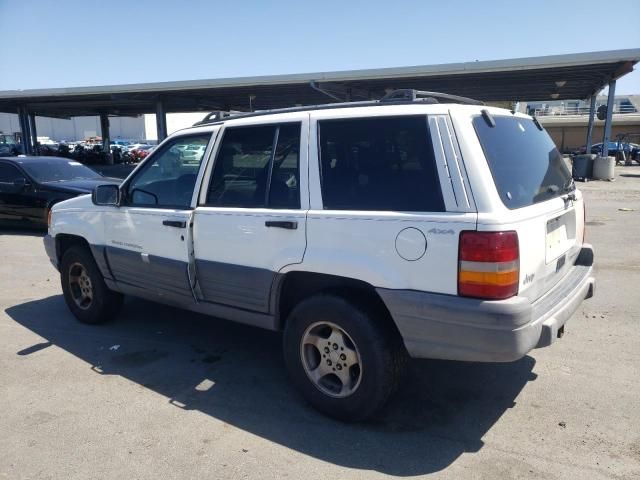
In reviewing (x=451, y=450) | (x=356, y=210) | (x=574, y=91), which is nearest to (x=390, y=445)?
(x=451, y=450)

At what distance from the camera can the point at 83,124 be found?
8719cm

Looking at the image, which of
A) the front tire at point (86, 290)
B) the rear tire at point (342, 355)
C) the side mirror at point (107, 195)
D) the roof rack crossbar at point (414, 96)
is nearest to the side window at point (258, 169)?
the roof rack crossbar at point (414, 96)

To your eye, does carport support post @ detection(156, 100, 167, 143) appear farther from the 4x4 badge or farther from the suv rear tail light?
the suv rear tail light

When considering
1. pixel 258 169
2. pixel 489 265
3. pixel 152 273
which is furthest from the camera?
pixel 152 273

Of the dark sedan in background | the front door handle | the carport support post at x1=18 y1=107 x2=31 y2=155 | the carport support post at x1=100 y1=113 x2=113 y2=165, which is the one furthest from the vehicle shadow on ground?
the carport support post at x1=100 y1=113 x2=113 y2=165

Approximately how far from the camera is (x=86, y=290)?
5.14 metres

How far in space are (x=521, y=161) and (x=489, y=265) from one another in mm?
896

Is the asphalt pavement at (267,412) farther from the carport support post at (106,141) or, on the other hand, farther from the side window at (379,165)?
the carport support post at (106,141)

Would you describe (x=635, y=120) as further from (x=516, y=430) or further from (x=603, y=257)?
(x=516, y=430)

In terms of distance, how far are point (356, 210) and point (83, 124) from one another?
314ft

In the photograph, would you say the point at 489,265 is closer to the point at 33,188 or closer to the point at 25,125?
the point at 33,188

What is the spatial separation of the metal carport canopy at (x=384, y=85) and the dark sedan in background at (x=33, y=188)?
4.87m

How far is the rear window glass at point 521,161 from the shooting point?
9.38ft

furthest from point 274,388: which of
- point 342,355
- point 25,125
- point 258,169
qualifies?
point 25,125
